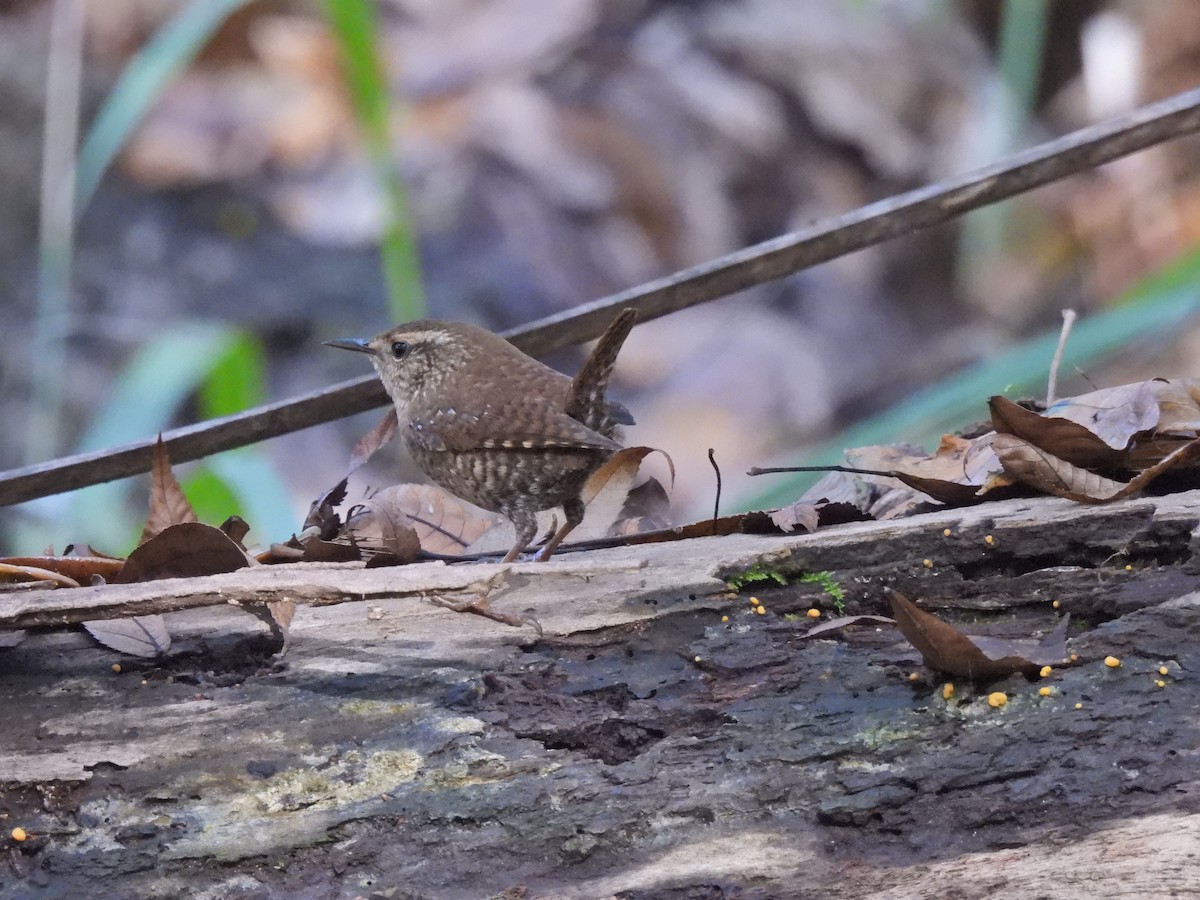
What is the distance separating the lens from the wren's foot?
209 cm

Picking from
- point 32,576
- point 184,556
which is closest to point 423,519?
point 184,556

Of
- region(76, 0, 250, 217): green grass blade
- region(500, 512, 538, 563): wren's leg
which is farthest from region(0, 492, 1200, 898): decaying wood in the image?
region(76, 0, 250, 217): green grass blade

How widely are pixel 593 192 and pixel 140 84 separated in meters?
2.34

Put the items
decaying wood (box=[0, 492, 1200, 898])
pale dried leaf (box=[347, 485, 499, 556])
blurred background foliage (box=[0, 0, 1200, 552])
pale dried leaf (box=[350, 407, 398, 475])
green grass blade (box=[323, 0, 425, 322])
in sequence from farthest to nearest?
1. blurred background foliage (box=[0, 0, 1200, 552])
2. green grass blade (box=[323, 0, 425, 322])
3. pale dried leaf (box=[350, 407, 398, 475])
4. pale dried leaf (box=[347, 485, 499, 556])
5. decaying wood (box=[0, 492, 1200, 898])

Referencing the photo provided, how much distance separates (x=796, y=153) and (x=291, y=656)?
17.2 feet

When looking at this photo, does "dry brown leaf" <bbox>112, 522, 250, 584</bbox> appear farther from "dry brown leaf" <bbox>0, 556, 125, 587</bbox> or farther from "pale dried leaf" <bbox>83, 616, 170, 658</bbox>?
"pale dried leaf" <bbox>83, 616, 170, 658</bbox>

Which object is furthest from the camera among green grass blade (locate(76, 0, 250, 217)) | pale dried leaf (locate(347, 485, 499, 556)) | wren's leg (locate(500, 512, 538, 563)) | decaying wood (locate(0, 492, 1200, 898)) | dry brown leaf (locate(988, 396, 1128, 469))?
green grass blade (locate(76, 0, 250, 217))

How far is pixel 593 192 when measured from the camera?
6590 millimetres

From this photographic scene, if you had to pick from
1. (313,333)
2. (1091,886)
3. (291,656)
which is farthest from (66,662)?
(313,333)

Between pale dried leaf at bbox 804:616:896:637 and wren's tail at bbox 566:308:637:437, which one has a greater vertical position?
wren's tail at bbox 566:308:637:437

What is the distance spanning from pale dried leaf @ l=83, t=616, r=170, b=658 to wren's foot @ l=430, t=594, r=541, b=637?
1.49ft

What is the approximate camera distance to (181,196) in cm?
650

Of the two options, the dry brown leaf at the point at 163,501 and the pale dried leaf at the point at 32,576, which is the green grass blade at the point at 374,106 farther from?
the pale dried leaf at the point at 32,576

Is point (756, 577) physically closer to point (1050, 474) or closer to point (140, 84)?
point (1050, 474)
